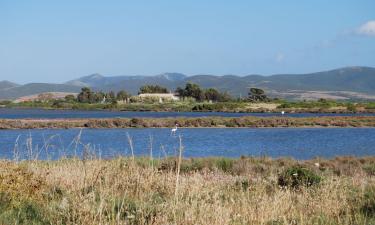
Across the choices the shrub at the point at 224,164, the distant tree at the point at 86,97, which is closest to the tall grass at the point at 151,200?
the shrub at the point at 224,164

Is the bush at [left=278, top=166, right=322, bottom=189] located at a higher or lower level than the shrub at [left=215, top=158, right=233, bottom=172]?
higher

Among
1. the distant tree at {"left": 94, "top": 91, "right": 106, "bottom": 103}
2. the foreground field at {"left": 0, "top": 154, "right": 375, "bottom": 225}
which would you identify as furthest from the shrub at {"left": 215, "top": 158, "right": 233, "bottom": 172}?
the distant tree at {"left": 94, "top": 91, "right": 106, "bottom": 103}

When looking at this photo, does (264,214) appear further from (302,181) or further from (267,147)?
(267,147)

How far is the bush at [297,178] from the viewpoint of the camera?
1249 cm

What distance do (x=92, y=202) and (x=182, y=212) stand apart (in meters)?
1.45

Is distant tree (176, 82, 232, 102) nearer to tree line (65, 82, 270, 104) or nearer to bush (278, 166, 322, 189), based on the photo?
tree line (65, 82, 270, 104)

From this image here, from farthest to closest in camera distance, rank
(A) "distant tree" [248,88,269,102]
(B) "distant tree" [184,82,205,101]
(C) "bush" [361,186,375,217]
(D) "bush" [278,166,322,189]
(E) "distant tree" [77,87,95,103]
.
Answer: (E) "distant tree" [77,87,95,103], (A) "distant tree" [248,88,269,102], (B) "distant tree" [184,82,205,101], (D) "bush" [278,166,322,189], (C) "bush" [361,186,375,217]

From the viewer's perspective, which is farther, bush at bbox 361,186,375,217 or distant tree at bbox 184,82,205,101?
distant tree at bbox 184,82,205,101

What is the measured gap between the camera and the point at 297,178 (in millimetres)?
13031

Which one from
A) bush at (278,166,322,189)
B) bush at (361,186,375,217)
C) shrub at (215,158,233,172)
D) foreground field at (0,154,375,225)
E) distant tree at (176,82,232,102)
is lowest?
distant tree at (176,82,232,102)

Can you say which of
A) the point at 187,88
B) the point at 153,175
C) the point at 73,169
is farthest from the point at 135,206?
the point at 187,88

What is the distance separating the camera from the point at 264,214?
7824mm

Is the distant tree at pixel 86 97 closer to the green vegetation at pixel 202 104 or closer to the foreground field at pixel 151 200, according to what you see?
the green vegetation at pixel 202 104

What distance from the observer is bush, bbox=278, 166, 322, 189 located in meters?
12.5
